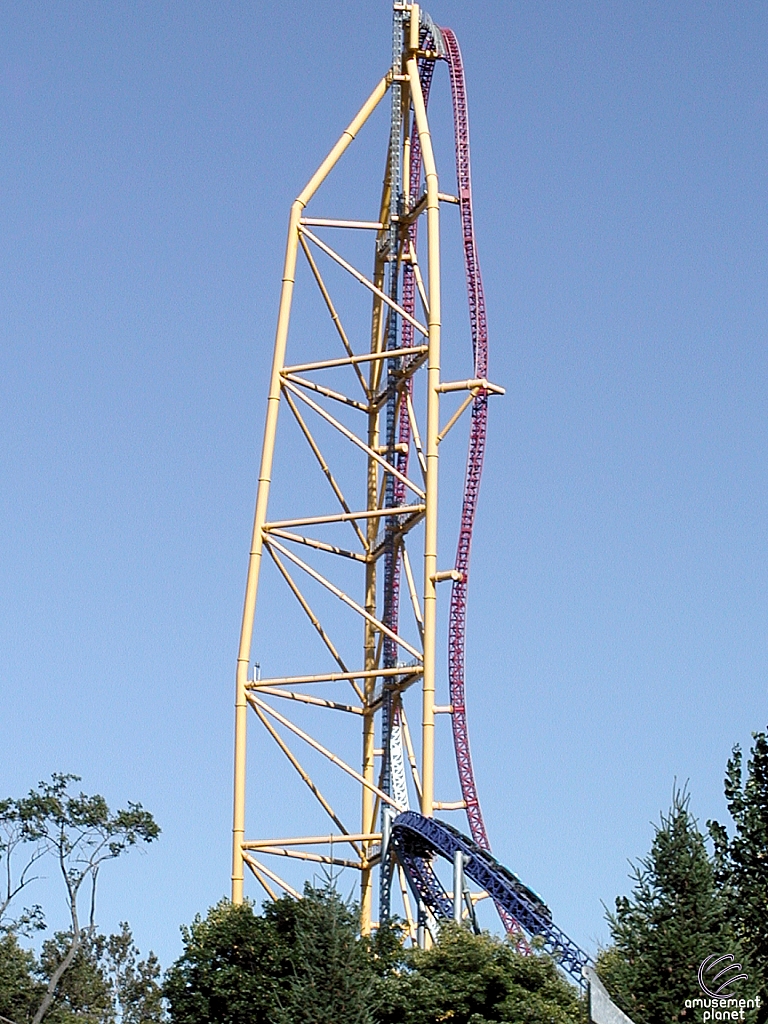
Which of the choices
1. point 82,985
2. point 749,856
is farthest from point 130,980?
point 749,856

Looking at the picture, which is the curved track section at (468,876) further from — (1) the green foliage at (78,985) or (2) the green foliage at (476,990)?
(1) the green foliage at (78,985)

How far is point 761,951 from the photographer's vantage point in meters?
15.9

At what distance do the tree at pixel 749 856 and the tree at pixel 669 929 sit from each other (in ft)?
3.59

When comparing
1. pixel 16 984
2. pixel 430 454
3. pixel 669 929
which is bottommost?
pixel 669 929

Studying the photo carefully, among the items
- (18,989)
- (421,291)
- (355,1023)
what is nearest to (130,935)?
(18,989)

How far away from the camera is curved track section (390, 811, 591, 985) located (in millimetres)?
24250

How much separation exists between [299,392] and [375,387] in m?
2.12

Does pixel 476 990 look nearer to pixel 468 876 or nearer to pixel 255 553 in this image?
pixel 468 876

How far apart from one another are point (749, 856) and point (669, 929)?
91.5 inches

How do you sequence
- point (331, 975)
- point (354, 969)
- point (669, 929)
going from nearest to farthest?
point (669, 929), point (331, 975), point (354, 969)

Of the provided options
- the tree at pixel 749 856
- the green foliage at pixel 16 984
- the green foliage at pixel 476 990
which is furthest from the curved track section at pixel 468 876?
the green foliage at pixel 16 984

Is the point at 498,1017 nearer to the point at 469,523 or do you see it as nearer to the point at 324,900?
the point at 324,900

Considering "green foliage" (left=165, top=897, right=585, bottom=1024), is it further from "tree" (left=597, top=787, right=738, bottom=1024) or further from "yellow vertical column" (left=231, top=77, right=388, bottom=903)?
"tree" (left=597, top=787, right=738, bottom=1024)

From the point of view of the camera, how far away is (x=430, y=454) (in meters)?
28.8
